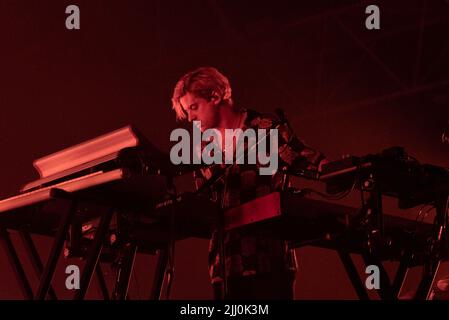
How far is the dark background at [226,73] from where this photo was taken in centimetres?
369

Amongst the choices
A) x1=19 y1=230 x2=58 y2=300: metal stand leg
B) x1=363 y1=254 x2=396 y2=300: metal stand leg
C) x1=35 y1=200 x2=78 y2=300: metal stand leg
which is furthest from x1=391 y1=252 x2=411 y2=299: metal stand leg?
x1=19 y1=230 x2=58 y2=300: metal stand leg

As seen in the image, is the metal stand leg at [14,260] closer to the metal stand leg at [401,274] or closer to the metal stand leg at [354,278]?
the metal stand leg at [354,278]

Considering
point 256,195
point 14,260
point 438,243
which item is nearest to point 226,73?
point 256,195

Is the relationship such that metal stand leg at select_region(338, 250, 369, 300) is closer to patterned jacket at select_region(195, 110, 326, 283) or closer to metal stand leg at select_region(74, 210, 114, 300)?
patterned jacket at select_region(195, 110, 326, 283)

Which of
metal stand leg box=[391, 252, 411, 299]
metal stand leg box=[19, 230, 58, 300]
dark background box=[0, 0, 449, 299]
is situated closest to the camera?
metal stand leg box=[391, 252, 411, 299]

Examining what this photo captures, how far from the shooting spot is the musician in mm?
2021

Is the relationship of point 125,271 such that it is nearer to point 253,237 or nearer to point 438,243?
point 253,237

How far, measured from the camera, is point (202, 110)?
2.29 m

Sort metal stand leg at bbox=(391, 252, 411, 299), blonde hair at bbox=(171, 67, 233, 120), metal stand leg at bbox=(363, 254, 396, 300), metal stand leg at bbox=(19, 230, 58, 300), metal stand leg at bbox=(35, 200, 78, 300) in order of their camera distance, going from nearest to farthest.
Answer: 1. metal stand leg at bbox=(35, 200, 78, 300)
2. metal stand leg at bbox=(363, 254, 396, 300)
3. metal stand leg at bbox=(391, 252, 411, 299)
4. metal stand leg at bbox=(19, 230, 58, 300)
5. blonde hair at bbox=(171, 67, 233, 120)

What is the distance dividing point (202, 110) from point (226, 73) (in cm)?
211

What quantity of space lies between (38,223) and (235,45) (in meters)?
Result: 2.61

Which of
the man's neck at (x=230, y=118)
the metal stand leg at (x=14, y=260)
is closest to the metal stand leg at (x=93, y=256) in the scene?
the metal stand leg at (x=14, y=260)

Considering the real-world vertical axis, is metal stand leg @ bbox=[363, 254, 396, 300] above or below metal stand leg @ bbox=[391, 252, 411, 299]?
above

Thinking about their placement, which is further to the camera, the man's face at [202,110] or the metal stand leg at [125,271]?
the man's face at [202,110]
